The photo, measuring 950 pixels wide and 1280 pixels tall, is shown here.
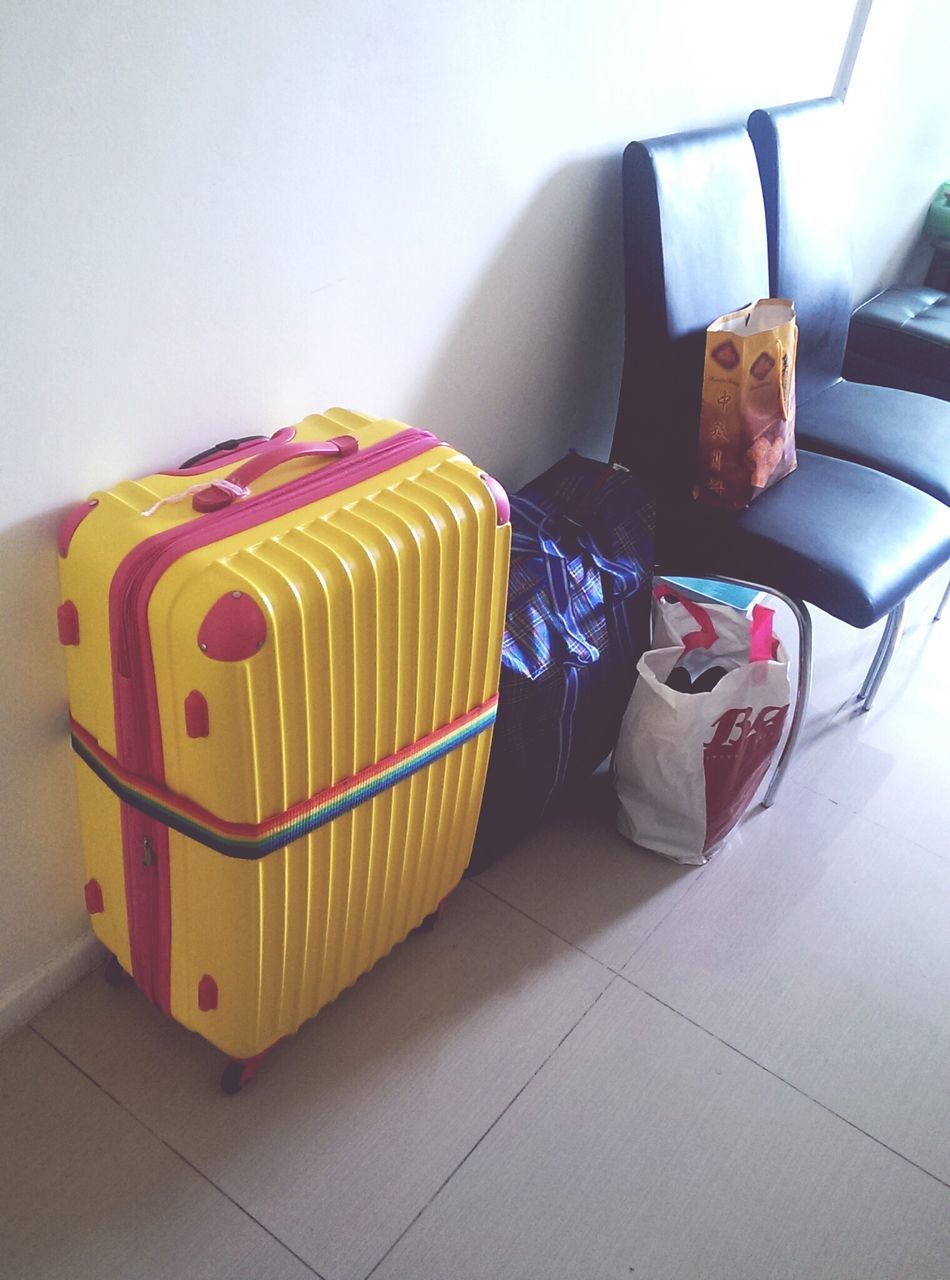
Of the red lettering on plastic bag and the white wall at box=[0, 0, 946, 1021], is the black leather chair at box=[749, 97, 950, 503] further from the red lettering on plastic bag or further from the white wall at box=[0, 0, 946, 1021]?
the red lettering on plastic bag

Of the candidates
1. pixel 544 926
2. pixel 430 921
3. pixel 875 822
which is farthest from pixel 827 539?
pixel 430 921

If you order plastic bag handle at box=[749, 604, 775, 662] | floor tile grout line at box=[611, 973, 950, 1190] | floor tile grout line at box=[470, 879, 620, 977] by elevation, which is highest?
plastic bag handle at box=[749, 604, 775, 662]

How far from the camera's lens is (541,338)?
1704 millimetres

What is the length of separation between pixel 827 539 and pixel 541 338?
1.83ft

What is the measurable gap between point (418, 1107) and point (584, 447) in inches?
47.4

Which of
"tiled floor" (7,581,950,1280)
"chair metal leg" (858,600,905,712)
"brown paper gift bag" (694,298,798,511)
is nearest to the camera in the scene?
Answer: "tiled floor" (7,581,950,1280)

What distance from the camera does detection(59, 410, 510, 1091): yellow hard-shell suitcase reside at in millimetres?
977

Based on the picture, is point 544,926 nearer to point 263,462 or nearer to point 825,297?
point 263,462

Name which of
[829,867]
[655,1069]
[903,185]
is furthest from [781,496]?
[903,185]

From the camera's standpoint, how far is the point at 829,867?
170 centimetres

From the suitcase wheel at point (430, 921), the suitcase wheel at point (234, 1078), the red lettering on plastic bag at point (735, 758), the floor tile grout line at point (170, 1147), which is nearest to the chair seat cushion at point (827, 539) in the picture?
the red lettering on plastic bag at point (735, 758)

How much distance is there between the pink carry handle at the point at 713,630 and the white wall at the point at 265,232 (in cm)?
38

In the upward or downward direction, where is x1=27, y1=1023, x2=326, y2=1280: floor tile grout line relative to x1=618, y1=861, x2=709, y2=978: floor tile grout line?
downward

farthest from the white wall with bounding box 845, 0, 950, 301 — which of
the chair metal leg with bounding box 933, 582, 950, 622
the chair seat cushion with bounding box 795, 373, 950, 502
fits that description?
the chair metal leg with bounding box 933, 582, 950, 622
